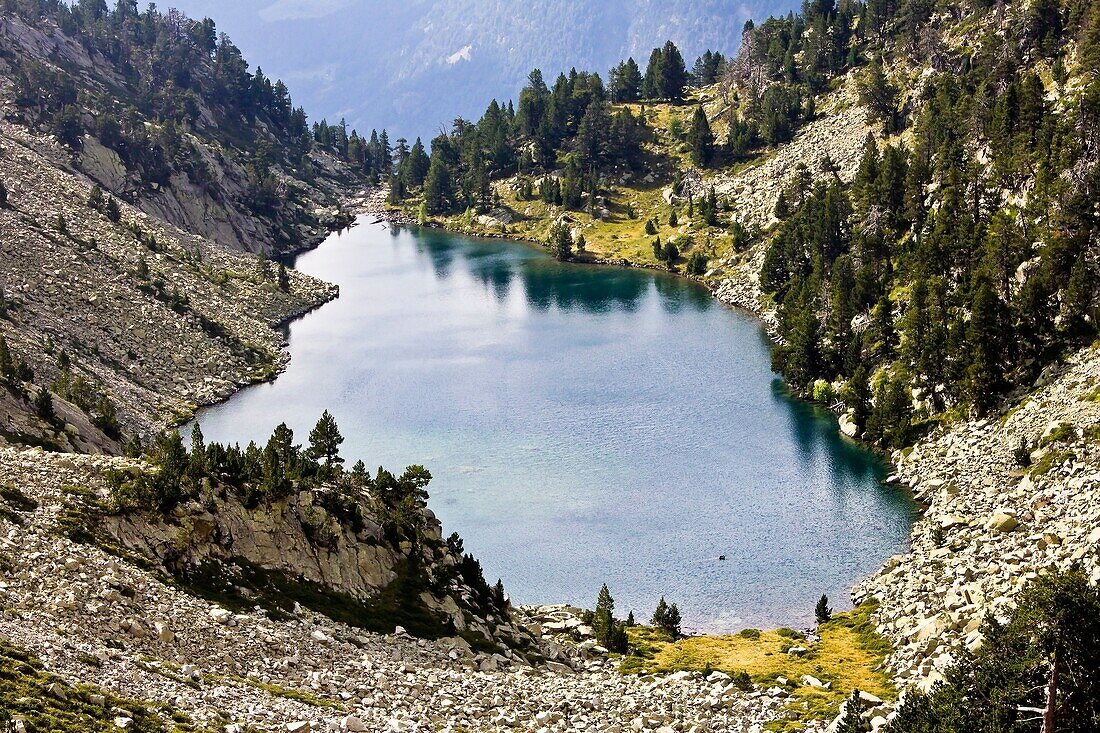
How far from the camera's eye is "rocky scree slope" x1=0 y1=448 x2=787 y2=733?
35219 millimetres

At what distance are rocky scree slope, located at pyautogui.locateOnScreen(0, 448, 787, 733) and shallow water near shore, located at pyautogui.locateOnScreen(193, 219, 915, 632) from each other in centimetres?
2138

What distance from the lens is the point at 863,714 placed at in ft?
140

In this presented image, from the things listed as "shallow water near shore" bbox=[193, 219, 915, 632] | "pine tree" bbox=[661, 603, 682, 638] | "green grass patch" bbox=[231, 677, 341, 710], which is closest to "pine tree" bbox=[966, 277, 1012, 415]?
"shallow water near shore" bbox=[193, 219, 915, 632]

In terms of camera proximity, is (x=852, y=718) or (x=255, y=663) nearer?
(x=852, y=718)

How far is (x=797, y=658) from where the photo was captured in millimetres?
57500

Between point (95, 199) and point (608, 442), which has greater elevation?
point (95, 199)

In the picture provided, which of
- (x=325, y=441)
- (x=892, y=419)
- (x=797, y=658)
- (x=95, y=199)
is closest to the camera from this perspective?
(x=797, y=658)

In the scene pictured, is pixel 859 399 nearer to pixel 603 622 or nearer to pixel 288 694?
pixel 603 622

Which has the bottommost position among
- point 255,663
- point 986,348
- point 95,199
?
point 255,663

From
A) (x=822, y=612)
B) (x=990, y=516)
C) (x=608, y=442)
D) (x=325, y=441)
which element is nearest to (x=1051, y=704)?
(x=822, y=612)

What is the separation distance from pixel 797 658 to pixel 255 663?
3086 cm

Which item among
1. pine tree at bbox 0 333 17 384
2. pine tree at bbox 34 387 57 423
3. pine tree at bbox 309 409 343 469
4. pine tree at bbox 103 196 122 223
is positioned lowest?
pine tree at bbox 309 409 343 469

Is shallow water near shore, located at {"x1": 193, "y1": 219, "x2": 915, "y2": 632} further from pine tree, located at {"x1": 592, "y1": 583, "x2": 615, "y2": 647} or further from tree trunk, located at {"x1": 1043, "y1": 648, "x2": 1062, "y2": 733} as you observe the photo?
tree trunk, located at {"x1": 1043, "y1": 648, "x2": 1062, "y2": 733}

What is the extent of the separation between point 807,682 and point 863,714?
8.69 metres
